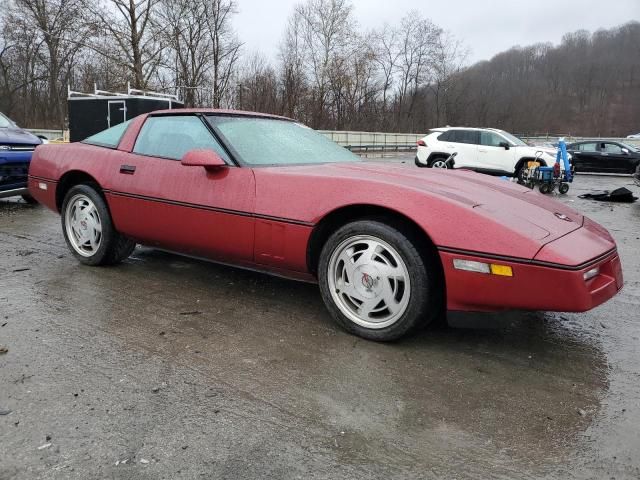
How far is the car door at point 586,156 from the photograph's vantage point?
17969 millimetres

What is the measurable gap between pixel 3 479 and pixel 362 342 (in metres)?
1.71

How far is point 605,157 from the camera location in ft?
58.6

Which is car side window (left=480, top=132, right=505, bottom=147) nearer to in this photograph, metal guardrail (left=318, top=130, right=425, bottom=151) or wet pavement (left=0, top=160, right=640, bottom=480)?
wet pavement (left=0, top=160, right=640, bottom=480)

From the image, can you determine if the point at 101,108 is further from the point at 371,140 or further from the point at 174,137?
the point at 371,140

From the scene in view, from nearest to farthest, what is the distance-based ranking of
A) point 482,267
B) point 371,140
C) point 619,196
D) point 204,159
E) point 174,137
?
1. point 482,267
2. point 204,159
3. point 174,137
4. point 619,196
5. point 371,140

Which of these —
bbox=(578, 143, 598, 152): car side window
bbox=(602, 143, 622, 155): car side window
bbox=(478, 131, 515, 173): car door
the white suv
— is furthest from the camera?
bbox=(578, 143, 598, 152): car side window

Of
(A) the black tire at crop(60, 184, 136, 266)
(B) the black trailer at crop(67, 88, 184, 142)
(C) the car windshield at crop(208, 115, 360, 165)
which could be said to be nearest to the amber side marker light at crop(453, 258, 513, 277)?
(C) the car windshield at crop(208, 115, 360, 165)

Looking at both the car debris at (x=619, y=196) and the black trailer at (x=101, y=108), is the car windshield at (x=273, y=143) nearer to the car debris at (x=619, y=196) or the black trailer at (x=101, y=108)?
the car debris at (x=619, y=196)

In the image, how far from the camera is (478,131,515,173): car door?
45.8 ft

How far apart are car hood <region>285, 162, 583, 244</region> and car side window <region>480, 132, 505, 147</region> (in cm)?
1155

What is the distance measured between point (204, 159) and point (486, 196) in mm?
1701

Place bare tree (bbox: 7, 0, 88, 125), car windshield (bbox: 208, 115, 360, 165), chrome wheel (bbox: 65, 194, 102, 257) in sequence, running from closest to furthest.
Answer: car windshield (bbox: 208, 115, 360, 165) → chrome wheel (bbox: 65, 194, 102, 257) → bare tree (bbox: 7, 0, 88, 125)

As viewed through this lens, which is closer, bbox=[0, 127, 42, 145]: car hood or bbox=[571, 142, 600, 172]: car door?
bbox=[0, 127, 42, 145]: car hood

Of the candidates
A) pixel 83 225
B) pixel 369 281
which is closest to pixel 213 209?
pixel 369 281
